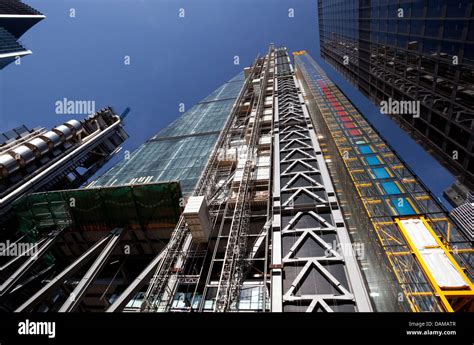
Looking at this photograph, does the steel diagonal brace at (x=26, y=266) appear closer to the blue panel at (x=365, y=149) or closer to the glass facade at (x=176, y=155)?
the glass facade at (x=176, y=155)

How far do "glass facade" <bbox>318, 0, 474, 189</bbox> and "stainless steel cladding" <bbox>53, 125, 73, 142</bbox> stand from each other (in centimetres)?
4046

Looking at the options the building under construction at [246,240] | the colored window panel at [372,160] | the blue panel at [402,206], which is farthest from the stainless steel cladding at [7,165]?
the colored window panel at [372,160]

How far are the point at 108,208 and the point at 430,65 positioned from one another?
96.9ft

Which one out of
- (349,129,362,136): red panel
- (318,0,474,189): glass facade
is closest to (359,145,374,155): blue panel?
(349,129,362,136): red panel

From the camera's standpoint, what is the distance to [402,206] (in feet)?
85.5

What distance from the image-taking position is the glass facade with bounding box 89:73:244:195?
2705 cm

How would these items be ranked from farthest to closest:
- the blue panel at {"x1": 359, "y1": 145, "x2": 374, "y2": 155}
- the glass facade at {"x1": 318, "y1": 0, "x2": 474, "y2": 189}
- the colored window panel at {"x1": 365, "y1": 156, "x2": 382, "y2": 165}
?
the blue panel at {"x1": 359, "y1": 145, "x2": 374, "y2": 155} → the colored window panel at {"x1": 365, "y1": 156, "x2": 382, "y2": 165} → the glass facade at {"x1": 318, "y1": 0, "x2": 474, "y2": 189}

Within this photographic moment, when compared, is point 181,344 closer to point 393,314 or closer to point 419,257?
point 393,314

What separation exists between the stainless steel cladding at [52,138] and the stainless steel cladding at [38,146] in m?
0.40

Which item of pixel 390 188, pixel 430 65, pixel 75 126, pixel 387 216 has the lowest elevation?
pixel 390 188

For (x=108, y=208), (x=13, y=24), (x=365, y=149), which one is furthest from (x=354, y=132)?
(x=13, y=24)

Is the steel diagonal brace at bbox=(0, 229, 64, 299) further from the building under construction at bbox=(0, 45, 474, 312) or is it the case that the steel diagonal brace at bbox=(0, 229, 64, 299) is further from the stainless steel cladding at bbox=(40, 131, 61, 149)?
the stainless steel cladding at bbox=(40, 131, 61, 149)

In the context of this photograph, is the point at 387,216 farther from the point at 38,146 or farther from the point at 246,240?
the point at 38,146

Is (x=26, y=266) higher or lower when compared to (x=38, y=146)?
lower
